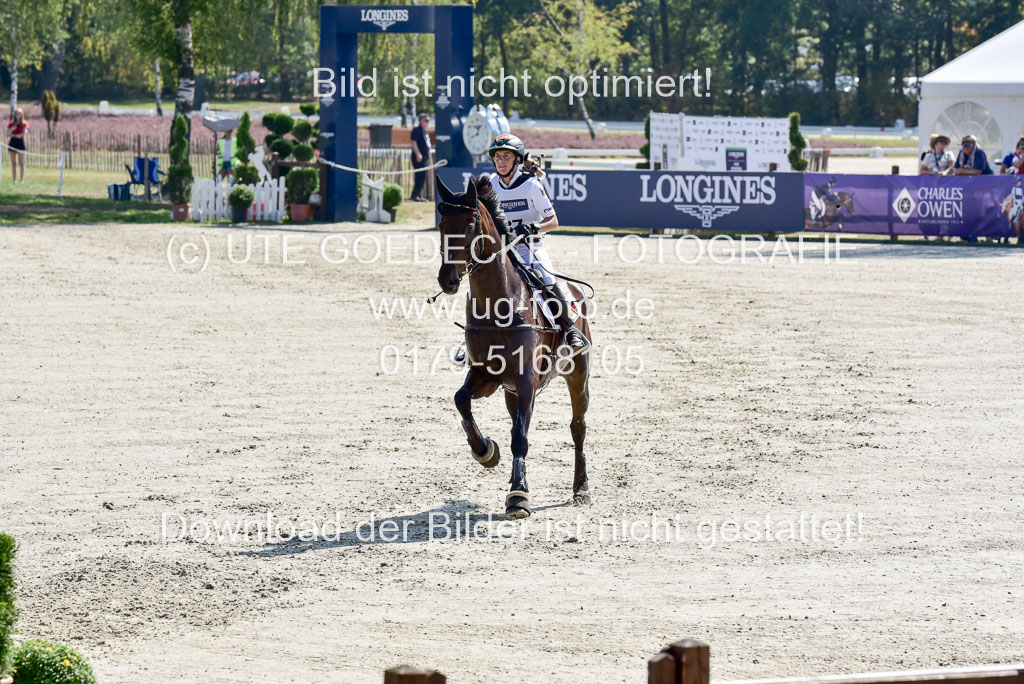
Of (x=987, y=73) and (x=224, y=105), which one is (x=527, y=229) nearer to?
(x=987, y=73)

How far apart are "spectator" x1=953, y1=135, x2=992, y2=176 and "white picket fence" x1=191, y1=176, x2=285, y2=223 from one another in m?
16.4

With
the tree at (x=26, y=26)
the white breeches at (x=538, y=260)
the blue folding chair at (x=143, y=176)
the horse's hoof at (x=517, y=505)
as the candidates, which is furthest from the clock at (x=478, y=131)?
the horse's hoof at (x=517, y=505)

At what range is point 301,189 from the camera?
3294 centimetres

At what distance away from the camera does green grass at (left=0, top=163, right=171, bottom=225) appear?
31609 millimetres

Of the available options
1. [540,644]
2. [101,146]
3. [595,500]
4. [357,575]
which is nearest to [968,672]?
[540,644]

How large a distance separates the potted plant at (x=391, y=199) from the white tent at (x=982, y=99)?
1396 centimetres

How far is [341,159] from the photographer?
32531mm

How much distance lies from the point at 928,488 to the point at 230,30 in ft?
97.4

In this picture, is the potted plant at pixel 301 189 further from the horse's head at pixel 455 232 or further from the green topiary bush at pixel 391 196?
Result: the horse's head at pixel 455 232

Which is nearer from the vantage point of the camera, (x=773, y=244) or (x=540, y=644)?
(x=540, y=644)

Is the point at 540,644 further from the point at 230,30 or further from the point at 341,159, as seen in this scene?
the point at 230,30

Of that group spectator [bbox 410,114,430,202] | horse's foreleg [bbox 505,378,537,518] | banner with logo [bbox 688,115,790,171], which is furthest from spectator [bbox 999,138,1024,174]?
horse's foreleg [bbox 505,378,537,518]

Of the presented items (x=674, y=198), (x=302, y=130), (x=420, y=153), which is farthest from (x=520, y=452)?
(x=420, y=153)

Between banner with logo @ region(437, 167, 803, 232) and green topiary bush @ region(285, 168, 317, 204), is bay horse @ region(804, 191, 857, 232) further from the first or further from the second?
green topiary bush @ region(285, 168, 317, 204)
